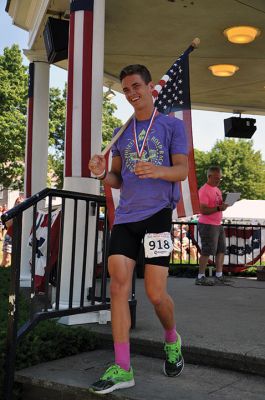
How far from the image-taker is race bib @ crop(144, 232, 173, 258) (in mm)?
3035

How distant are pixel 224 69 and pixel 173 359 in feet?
20.3

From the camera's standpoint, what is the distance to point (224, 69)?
27.5 ft

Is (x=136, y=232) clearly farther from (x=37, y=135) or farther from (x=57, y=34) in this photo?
(x=37, y=135)

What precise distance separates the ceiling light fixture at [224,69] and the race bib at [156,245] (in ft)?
19.5

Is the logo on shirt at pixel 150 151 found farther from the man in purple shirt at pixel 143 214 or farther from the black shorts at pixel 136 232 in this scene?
the black shorts at pixel 136 232

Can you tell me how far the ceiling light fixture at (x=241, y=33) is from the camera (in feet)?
22.2

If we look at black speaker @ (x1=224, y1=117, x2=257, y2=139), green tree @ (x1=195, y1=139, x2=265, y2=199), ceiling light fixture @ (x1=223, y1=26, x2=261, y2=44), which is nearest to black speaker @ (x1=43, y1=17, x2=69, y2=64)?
ceiling light fixture @ (x1=223, y1=26, x2=261, y2=44)

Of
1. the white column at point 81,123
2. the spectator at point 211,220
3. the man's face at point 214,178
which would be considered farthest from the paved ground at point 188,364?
the man's face at point 214,178

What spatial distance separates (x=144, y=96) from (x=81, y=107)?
162 cm

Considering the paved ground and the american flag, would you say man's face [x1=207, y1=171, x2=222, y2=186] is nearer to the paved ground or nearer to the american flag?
the paved ground

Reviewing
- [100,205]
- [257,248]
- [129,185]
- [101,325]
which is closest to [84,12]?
[100,205]

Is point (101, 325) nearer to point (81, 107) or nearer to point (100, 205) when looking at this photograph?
point (100, 205)

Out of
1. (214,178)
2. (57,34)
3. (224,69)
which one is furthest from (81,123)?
(224,69)

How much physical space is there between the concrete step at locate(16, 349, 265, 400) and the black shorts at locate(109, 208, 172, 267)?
0.73m
